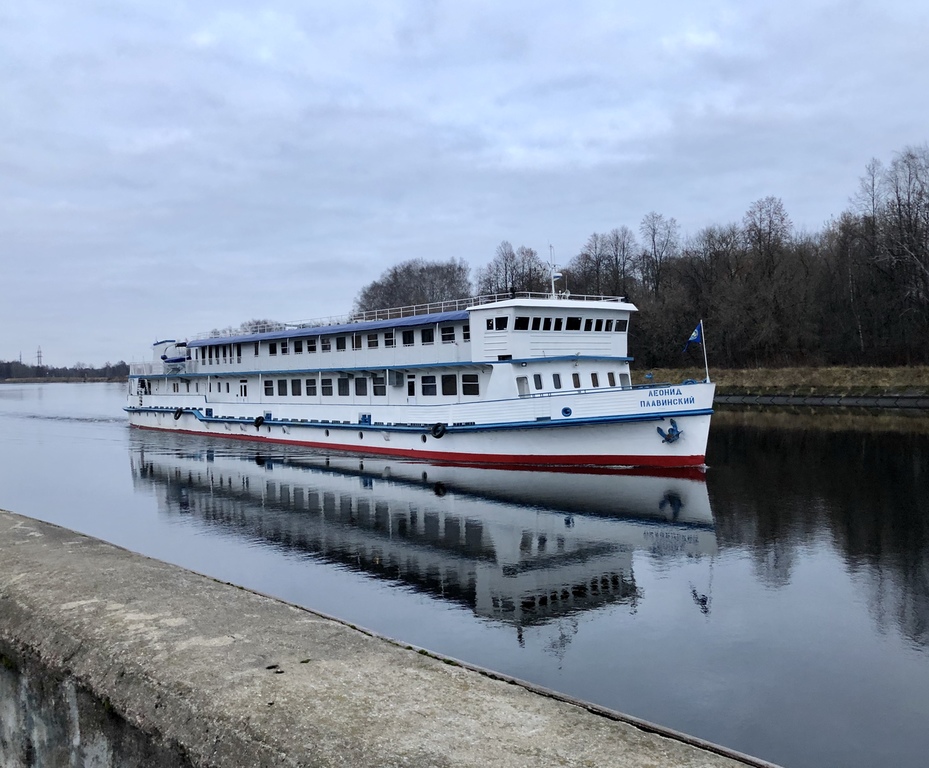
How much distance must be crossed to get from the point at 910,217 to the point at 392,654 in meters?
65.6

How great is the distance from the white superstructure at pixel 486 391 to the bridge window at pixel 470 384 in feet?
0.14

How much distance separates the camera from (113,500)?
82.6ft

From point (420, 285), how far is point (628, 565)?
297 ft

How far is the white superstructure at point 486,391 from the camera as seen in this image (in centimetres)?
2544

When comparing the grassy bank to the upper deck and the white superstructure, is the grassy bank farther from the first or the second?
the white superstructure

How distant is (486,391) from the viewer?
2814cm

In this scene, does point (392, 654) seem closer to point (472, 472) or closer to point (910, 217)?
point (472, 472)

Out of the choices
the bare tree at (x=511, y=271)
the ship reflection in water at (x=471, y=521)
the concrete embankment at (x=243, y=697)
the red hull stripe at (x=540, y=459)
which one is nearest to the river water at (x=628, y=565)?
the ship reflection in water at (x=471, y=521)

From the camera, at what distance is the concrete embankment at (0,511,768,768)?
530 centimetres

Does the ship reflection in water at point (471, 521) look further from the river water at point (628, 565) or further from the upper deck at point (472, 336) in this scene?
the upper deck at point (472, 336)

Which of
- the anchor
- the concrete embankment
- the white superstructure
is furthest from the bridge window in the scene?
the concrete embankment

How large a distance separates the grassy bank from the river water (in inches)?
875

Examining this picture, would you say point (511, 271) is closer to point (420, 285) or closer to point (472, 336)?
point (420, 285)

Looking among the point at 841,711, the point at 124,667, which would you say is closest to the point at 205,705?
the point at 124,667
